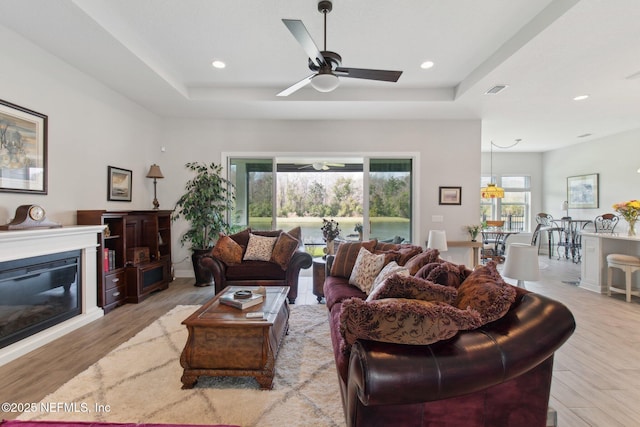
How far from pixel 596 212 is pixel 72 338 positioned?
32.9 ft

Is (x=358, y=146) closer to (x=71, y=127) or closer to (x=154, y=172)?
(x=154, y=172)

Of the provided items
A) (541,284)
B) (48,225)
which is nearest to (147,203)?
(48,225)

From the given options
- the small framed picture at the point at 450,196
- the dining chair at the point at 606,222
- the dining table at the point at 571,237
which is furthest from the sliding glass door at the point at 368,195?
the dining table at the point at 571,237

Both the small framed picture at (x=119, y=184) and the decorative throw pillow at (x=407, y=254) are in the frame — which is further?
the small framed picture at (x=119, y=184)

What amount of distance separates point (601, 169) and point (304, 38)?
8.22 meters

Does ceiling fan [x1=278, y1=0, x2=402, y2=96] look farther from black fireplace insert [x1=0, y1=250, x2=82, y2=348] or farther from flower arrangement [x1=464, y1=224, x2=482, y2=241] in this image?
flower arrangement [x1=464, y1=224, x2=482, y2=241]

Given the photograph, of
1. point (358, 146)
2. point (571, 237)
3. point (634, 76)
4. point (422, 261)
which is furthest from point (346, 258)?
point (571, 237)

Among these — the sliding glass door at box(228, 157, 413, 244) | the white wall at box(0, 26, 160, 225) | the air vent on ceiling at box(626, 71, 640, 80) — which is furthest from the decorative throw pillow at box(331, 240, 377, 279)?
the air vent on ceiling at box(626, 71, 640, 80)

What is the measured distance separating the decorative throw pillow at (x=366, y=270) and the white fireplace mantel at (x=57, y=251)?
2.95m

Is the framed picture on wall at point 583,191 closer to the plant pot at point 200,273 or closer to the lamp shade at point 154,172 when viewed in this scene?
the plant pot at point 200,273

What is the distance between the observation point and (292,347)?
8.53 ft

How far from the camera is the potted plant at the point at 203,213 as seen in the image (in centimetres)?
476

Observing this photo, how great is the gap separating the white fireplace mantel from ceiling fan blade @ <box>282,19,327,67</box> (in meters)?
2.81

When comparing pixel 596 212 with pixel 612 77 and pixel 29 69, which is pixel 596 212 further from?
pixel 29 69
